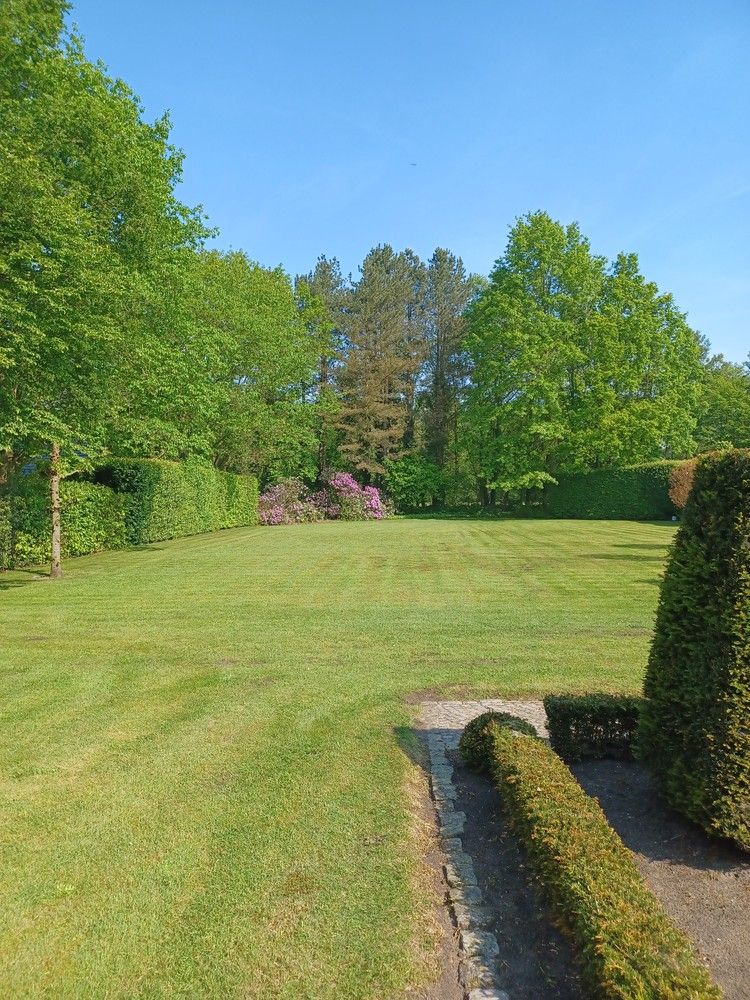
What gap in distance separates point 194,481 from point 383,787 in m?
20.6

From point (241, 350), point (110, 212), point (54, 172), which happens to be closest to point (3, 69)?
point (54, 172)

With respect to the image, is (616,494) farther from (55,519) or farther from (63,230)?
(63,230)

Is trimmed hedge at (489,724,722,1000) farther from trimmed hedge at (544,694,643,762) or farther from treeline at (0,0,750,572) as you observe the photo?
treeline at (0,0,750,572)

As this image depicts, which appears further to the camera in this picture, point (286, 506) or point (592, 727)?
point (286, 506)

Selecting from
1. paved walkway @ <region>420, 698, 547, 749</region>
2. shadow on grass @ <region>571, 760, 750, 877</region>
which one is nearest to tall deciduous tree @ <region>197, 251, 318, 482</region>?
paved walkway @ <region>420, 698, 547, 749</region>

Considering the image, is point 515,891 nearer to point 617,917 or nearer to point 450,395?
point 617,917

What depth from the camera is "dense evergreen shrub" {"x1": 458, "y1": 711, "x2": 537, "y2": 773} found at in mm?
3973

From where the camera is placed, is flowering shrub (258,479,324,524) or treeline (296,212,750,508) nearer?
treeline (296,212,750,508)

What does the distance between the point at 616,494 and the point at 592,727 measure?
27333mm

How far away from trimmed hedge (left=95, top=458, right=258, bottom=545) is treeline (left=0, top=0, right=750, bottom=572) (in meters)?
0.83

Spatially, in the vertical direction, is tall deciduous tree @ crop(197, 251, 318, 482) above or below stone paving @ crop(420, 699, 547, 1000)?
above

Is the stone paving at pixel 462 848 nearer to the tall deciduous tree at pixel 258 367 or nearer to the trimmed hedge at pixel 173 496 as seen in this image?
the trimmed hedge at pixel 173 496

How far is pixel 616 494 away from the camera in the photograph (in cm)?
2938

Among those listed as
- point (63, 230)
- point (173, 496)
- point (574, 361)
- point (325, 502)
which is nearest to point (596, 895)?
point (63, 230)
